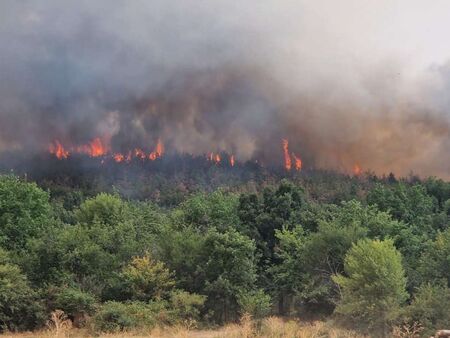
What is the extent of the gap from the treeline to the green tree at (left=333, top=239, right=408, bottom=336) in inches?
2.4

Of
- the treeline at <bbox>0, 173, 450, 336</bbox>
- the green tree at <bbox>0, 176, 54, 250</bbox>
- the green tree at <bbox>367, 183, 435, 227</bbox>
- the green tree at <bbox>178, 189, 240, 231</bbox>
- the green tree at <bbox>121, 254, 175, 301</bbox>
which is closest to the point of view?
the treeline at <bbox>0, 173, 450, 336</bbox>

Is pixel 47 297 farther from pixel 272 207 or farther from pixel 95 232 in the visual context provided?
pixel 272 207

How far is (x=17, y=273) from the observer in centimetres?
3145

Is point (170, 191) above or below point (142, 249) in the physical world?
above

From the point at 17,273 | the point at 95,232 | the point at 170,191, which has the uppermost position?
the point at 170,191

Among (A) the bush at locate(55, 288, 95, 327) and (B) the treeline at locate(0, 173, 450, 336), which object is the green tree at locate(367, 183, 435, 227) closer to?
(B) the treeline at locate(0, 173, 450, 336)

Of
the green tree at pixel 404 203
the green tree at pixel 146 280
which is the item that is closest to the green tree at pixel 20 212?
the green tree at pixel 146 280

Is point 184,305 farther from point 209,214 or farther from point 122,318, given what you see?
point 209,214

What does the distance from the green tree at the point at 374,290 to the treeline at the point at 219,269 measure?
0.20 feet

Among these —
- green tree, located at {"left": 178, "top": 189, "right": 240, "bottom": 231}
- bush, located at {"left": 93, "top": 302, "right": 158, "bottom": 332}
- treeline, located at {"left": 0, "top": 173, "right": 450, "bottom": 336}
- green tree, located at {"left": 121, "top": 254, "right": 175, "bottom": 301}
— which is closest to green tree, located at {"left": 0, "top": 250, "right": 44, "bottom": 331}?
treeline, located at {"left": 0, "top": 173, "right": 450, "bottom": 336}

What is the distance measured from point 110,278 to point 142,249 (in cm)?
454

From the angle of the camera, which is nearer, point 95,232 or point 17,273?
point 17,273

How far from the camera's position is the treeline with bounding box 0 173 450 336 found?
89.3 ft

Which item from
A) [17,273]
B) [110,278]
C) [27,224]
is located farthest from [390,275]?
[27,224]
